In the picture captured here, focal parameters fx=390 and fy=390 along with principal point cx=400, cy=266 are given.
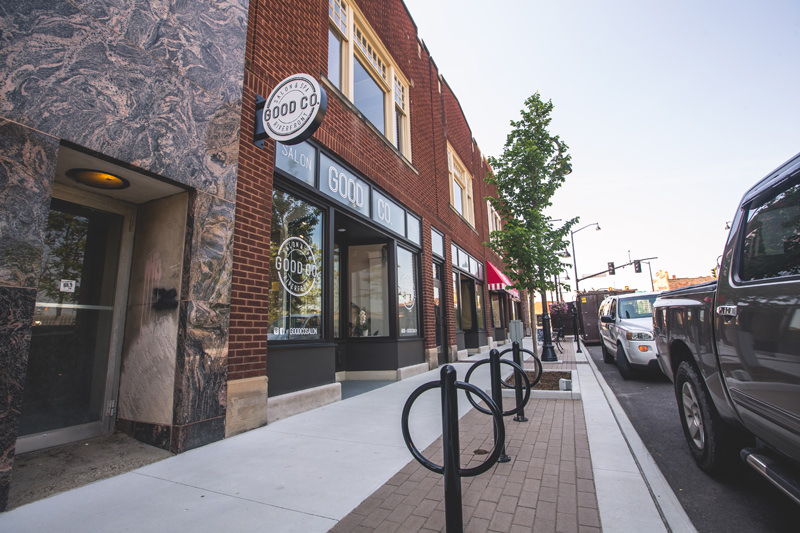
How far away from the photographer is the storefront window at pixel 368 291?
8.80m

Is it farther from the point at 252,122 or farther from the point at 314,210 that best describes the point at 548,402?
the point at 252,122

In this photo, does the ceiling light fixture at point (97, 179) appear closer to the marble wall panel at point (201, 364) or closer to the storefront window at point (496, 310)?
the marble wall panel at point (201, 364)

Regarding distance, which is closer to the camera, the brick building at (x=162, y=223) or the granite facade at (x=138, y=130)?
the granite facade at (x=138, y=130)

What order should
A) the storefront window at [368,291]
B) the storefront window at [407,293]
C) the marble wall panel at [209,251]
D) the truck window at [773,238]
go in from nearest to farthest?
the truck window at [773,238], the marble wall panel at [209,251], the storefront window at [368,291], the storefront window at [407,293]

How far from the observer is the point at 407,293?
9.65 metres

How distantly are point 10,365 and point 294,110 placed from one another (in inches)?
135

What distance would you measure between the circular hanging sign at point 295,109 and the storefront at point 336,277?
84 centimetres

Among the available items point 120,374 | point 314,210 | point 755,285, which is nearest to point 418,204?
point 314,210

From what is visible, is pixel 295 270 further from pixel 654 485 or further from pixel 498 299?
pixel 498 299

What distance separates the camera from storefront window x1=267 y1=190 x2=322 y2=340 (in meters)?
5.43

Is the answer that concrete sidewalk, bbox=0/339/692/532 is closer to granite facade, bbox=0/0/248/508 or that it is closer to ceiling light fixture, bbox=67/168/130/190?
granite facade, bbox=0/0/248/508

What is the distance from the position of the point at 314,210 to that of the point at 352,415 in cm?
322

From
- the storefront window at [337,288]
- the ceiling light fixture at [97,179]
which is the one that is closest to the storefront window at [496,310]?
the storefront window at [337,288]

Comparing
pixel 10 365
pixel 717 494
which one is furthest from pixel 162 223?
pixel 717 494
